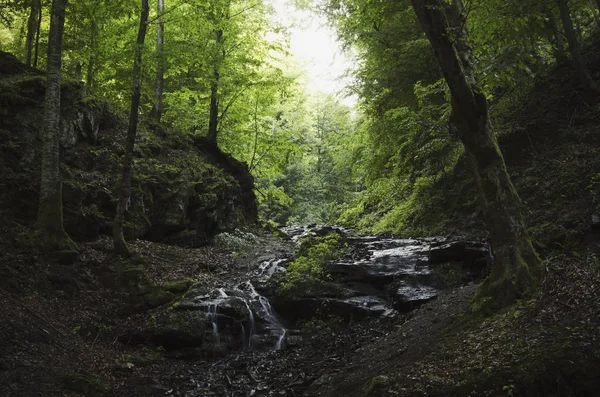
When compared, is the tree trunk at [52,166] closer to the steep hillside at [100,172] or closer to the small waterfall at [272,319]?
the steep hillside at [100,172]

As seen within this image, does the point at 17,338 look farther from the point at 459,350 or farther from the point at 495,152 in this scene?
the point at 495,152

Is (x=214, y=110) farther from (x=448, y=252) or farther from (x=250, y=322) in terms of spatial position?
(x=448, y=252)

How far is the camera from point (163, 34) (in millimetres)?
19016

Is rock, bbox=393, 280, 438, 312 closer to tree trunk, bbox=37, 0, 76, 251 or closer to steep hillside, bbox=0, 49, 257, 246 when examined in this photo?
tree trunk, bbox=37, 0, 76, 251

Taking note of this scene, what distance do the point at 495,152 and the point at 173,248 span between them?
34.1 ft

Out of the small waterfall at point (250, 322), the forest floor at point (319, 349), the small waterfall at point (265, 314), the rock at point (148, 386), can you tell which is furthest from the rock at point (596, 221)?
the rock at point (148, 386)

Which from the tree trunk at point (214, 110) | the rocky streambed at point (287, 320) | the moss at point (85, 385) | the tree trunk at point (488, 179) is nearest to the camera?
the moss at point (85, 385)

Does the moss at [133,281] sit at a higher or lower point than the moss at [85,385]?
higher

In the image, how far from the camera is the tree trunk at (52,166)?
9484 mm

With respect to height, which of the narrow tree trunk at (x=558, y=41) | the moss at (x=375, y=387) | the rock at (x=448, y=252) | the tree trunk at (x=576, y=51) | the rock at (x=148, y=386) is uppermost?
the narrow tree trunk at (x=558, y=41)

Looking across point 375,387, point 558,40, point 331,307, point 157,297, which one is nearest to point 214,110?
point 157,297

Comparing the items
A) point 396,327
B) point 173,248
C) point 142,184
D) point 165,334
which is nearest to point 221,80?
point 142,184

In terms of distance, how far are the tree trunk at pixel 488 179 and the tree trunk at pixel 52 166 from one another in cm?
877

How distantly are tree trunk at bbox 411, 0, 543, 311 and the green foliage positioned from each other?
4.92 m
